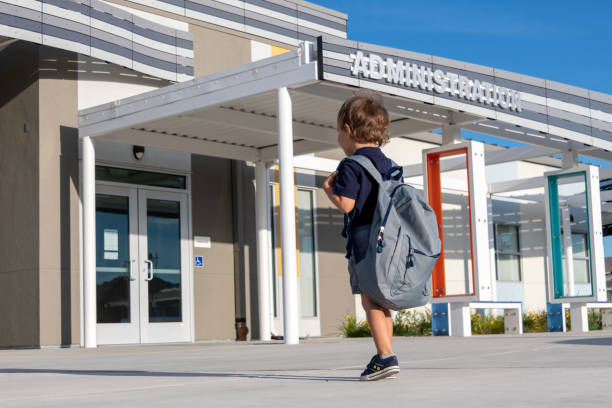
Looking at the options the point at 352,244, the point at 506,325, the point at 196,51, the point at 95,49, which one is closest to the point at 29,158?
the point at 95,49

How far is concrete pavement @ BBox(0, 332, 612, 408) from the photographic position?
3324 millimetres

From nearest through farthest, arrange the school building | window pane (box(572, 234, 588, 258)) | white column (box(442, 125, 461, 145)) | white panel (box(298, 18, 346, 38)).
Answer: the school building → white column (box(442, 125, 461, 145)) → white panel (box(298, 18, 346, 38)) → window pane (box(572, 234, 588, 258))

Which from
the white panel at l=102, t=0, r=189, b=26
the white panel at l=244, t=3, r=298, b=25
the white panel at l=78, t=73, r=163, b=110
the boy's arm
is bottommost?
the boy's arm

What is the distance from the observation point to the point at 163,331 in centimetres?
1449

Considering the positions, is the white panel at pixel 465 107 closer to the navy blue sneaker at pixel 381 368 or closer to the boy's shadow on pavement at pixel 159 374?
the boy's shadow on pavement at pixel 159 374

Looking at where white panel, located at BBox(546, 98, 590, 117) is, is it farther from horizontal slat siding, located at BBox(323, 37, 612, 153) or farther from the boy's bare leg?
A: the boy's bare leg

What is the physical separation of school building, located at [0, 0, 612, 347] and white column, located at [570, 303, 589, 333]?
294 mm

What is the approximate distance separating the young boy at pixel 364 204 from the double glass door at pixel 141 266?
10073 mm

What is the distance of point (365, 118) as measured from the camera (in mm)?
4453

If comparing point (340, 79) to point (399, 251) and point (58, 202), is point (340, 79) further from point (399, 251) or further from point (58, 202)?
point (399, 251)

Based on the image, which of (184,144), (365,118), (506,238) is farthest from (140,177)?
(365,118)

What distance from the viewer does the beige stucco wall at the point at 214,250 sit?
15242 mm

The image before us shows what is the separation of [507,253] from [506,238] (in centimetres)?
37

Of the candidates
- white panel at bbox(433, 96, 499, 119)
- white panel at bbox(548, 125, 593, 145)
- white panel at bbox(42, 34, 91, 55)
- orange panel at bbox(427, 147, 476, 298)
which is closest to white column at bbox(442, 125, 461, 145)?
orange panel at bbox(427, 147, 476, 298)
